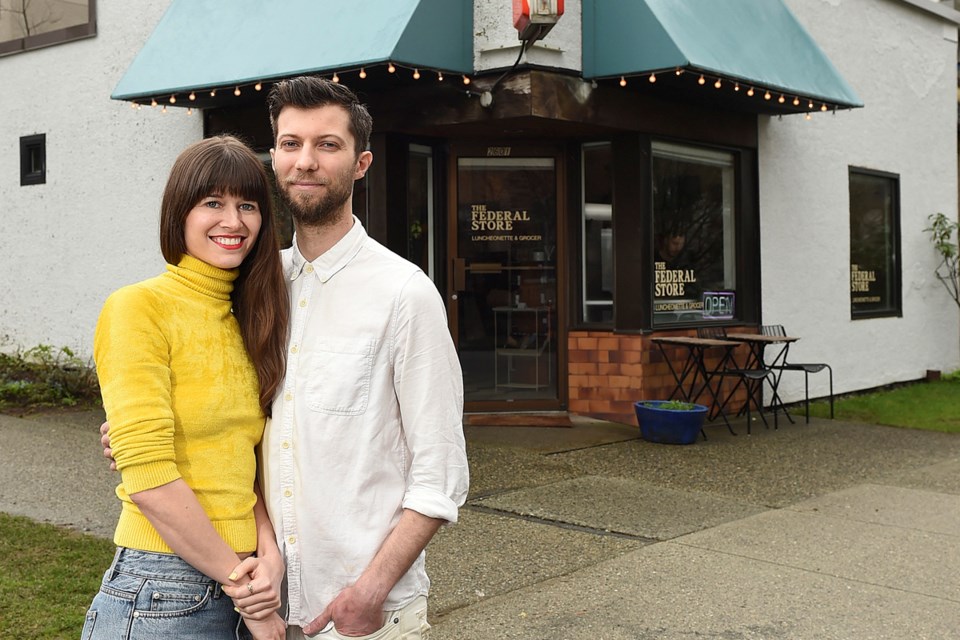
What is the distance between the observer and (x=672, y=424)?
8.19 metres

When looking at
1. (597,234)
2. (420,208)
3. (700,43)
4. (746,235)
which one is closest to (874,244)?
(746,235)

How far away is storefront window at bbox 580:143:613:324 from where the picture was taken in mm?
9297

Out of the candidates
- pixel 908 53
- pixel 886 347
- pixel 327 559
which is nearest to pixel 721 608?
pixel 327 559

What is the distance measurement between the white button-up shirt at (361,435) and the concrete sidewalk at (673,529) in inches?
82.6

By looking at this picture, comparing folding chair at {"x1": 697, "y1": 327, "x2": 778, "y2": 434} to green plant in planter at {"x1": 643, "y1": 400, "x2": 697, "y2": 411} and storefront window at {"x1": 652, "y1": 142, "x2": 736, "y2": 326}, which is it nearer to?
storefront window at {"x1": 652, "y1": 142, "x2": 736, "y2": 326}

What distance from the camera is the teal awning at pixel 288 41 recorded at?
24.1ft

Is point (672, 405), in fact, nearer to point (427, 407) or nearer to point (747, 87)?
point (747, 87)

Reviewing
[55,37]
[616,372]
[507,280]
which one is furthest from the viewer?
[55,37]

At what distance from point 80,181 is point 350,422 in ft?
32.9

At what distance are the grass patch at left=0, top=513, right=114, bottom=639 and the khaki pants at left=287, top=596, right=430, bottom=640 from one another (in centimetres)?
230

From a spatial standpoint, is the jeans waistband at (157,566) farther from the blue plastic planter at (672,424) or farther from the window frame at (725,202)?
the window frame at (725,202)

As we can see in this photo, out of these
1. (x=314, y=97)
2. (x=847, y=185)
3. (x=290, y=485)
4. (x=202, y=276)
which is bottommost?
(x=290, y=485)

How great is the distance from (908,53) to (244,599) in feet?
42.9

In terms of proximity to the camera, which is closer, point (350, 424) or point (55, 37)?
point (350, 424)
